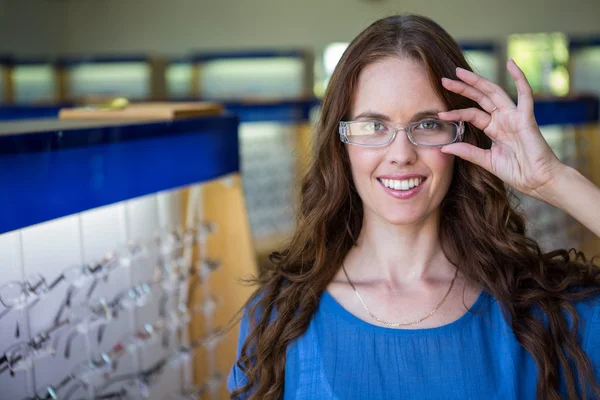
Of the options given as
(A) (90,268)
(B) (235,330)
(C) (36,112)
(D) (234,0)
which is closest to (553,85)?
(D) (234,0)

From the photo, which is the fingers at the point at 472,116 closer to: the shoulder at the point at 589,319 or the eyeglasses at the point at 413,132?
the eyeglasses at the point at 413,132

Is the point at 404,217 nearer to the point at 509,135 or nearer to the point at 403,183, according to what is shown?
the point at 403,183

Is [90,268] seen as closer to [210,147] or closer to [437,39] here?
[210,147]

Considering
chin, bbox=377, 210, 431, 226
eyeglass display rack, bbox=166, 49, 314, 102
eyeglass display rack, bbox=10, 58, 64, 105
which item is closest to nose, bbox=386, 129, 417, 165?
chin, bbox=377, 210, 431, 226

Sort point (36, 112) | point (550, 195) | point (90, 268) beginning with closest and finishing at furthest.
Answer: point (550, 195) < point (90, 268) < point (36, 112)

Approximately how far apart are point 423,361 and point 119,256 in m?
1.20

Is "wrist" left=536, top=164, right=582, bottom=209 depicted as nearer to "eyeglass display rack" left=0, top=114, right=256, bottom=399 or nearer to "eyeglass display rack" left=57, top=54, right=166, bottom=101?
"eyeglass display rack" left=0, top=114, right=256, bottom=399

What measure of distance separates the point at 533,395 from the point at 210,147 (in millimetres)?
1646

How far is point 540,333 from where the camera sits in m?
1.58

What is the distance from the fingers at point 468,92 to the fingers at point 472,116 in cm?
2

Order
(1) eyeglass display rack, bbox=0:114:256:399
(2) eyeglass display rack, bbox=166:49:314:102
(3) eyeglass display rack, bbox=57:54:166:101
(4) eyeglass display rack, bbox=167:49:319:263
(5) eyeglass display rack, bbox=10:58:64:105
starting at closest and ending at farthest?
(1) eyeglass display rack, bbox=0:114:256:399, (4) eyeglass display rack, bbox=167:49:319:263, (5) eyeglass display rack, bbox=10:58:64:105, (2) eyeglass display rack, bbox=166:49:314:102, (3) eyeglass display rack, bbox=57:54:166:101

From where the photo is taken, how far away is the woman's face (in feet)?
5.21

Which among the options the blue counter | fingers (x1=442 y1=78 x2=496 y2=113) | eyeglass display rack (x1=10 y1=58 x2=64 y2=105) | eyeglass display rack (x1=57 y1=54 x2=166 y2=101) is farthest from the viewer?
eyeglass display rack (x1=57 y1=54 x2=166 y2=101)

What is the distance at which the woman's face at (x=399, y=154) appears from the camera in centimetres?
159
